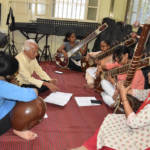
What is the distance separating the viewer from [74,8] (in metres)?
5.71

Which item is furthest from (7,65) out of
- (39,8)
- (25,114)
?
(39,8)

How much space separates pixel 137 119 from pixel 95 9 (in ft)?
16.1

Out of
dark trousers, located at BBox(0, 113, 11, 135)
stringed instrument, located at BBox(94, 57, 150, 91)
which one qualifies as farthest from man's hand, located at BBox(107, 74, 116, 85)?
dark trousers, located at BBox(0, 113, 11, 135)

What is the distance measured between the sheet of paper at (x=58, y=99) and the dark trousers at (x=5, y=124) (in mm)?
775

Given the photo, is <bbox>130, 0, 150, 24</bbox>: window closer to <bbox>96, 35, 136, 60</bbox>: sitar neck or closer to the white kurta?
<bbox>96, 35, 136, 60</bbox>: sitar neck

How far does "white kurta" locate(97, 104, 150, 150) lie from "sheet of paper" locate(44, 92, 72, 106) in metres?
1.01

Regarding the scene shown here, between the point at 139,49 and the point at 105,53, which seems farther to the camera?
the point at 105,53

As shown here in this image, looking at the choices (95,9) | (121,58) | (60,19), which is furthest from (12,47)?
(121,58)

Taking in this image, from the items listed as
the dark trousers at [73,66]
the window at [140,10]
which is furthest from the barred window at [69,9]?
the dark trousers at [73,66]

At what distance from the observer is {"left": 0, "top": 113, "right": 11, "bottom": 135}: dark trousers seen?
1842 millimetres

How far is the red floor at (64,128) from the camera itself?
188cm

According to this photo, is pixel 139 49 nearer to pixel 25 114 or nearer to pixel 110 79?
pixel 25 114

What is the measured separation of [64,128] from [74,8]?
14.0 ft

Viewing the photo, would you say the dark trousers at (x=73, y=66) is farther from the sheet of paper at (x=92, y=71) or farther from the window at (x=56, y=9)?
the window at (x=56, y=9)
